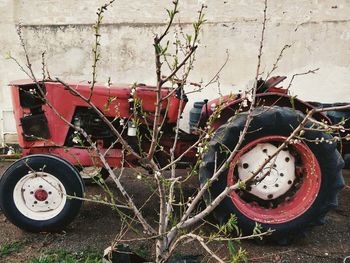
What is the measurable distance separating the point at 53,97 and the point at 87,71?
3447mm

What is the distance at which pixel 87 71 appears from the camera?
714cm

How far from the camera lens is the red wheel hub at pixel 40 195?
3449 millimetres

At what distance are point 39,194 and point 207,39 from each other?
442 cm

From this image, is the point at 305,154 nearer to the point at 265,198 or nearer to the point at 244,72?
the point at 265,198

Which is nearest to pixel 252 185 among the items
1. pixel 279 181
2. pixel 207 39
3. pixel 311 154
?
pixel 279 181

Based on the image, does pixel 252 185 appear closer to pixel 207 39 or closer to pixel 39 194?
pixel 39 194

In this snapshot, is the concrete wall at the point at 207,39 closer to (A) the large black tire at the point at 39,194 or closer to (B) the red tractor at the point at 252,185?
(B) the red tractor at the point at 252,185

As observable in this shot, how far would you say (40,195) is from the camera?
3.45 m

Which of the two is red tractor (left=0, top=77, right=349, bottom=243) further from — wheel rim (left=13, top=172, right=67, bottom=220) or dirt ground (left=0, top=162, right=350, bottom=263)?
dirt ground (left=0, top=162, right=350, bottom=263)

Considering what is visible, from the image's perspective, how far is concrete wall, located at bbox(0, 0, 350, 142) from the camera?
→ 6.75 meters

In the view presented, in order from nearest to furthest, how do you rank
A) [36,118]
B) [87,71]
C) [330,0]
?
[36,118]
[330,0]
[87,71]

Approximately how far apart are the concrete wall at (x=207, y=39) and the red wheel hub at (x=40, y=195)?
3.82 meters

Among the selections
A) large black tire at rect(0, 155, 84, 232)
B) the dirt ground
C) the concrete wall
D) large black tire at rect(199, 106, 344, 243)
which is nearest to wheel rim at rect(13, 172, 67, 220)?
large black tire at rect(0, 155, 84, 232)

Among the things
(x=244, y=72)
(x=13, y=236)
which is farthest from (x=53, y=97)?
(x=244, y=72)
